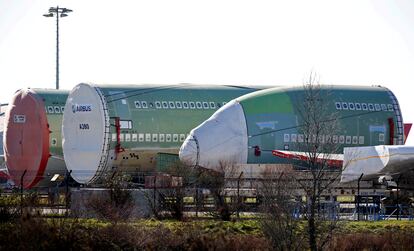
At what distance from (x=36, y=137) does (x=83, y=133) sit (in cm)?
434

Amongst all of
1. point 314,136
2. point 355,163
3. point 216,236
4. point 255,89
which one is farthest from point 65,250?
point 255,89

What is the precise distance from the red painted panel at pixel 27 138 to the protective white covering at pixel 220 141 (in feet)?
37.5

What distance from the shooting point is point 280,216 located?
1400 inches

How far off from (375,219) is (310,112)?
8373 millimetres

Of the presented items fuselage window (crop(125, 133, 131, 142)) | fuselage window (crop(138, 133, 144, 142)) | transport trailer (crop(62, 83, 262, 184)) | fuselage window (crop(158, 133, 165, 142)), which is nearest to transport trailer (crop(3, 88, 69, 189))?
transport trailer (crop(62, 83, 262, 184))

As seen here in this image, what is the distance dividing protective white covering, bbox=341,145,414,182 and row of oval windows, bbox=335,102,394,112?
8.38 meters

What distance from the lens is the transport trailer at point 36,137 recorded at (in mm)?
65938

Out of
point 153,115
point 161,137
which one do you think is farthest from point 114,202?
point 161,137

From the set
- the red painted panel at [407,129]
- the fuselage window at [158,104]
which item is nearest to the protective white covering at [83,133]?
the fuselage window at [158,104]

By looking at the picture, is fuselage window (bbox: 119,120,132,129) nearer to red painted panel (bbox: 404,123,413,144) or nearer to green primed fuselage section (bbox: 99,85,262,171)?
green primed fuselage section (bbox: 99,85,262,171)

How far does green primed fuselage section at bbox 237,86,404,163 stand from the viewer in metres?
59.5

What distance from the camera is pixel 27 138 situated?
6638cm

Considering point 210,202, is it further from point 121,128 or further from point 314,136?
point 121,128

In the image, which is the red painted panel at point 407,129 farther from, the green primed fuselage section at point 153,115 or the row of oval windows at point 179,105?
the row of oval windows at point 179,105
